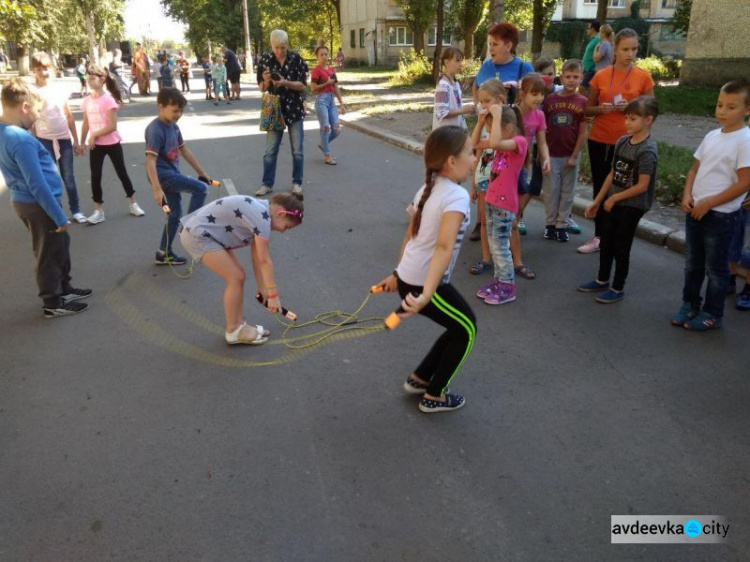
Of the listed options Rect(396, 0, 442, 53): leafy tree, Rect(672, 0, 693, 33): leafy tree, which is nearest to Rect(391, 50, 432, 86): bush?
Rect(396, 0, 442, 53): leafy tree

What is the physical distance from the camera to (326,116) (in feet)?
35.7

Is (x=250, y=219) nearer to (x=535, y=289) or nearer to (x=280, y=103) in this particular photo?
(x=535, y=289)

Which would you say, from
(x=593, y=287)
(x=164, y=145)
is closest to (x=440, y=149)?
(x=593, y=287)

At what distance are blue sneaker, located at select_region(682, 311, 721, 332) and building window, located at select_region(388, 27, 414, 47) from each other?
47.1 m

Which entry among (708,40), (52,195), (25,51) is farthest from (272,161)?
(25,51)

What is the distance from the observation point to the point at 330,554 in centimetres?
254

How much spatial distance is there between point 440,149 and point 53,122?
591cm

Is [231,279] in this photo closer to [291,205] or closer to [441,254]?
[291,205]

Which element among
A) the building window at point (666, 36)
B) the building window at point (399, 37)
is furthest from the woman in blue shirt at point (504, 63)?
the building window at point (666, 36)

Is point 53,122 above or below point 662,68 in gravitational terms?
below

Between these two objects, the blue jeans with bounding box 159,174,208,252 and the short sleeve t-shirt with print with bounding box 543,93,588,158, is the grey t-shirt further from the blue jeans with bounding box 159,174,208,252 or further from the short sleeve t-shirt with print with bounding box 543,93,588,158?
the blue jeans with bounding box 159,174,208,252

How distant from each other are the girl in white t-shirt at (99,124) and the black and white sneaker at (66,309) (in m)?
2.86

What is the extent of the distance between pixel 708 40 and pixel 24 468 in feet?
66.6

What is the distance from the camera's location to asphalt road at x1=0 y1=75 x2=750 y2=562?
2656mm
